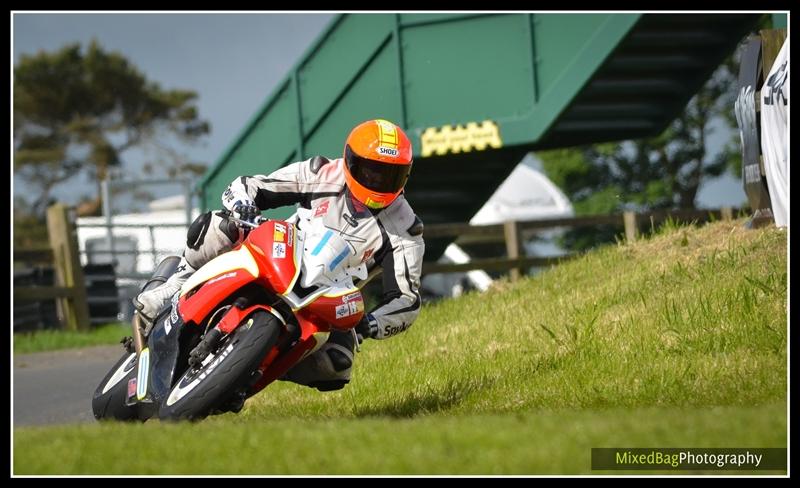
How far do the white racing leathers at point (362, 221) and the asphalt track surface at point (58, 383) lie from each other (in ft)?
11.6

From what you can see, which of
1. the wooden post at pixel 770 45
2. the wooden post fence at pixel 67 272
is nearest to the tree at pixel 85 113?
the wooden post fence at pixel 67 272

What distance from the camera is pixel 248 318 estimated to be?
6945 mm

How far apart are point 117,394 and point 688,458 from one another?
137 inches

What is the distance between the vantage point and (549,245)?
29.8 metres

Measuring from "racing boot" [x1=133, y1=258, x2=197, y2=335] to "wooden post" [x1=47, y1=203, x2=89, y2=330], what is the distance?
12.3 meters

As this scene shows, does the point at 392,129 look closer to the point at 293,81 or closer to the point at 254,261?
the point at 254,261

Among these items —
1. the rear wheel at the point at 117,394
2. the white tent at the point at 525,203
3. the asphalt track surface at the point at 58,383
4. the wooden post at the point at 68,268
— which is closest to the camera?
the rear wheel at the point at 117,394

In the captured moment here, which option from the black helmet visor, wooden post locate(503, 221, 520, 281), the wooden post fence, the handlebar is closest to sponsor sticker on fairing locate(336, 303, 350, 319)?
the handlebar

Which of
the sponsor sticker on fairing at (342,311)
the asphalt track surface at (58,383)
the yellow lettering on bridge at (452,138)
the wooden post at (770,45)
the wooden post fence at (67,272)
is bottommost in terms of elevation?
the asphalt track surface at (58,383)

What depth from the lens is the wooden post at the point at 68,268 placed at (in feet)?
64.7

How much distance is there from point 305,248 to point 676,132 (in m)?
27.3

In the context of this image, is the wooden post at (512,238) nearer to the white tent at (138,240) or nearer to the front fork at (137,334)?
the white tent at (138,240)

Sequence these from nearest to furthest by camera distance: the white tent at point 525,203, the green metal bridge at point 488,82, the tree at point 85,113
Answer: the green metal bridge at point 488,82 → the white tent at point 525,203 → the tree at point 85,113

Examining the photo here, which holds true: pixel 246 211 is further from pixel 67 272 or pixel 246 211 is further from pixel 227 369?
pixel 67 272
